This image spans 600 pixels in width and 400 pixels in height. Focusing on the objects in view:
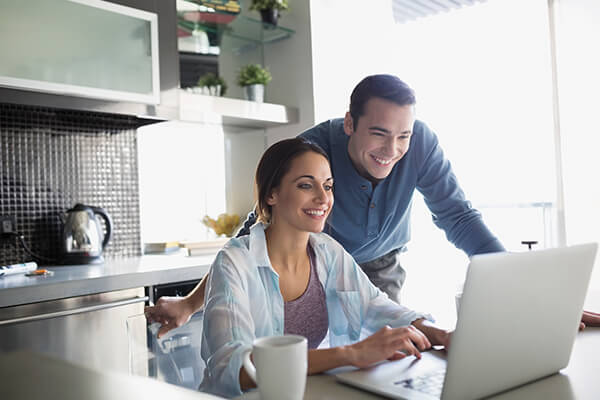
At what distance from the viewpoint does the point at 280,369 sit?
67cm

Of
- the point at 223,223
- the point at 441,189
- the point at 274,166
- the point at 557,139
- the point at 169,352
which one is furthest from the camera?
the point at 223,223

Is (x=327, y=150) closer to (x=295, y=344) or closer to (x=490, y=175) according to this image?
(x=295, y=344)

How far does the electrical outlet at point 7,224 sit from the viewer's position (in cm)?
242

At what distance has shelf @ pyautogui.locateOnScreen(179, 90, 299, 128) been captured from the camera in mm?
2715

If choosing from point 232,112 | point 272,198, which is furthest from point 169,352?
point 232,112

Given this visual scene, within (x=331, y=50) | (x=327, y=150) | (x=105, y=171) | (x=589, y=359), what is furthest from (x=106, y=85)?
(x=589, y=359)

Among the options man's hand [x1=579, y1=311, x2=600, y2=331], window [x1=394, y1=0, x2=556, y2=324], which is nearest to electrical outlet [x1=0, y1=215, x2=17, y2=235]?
man's hand [x1=579, y1=311, x2=600, y2=331]

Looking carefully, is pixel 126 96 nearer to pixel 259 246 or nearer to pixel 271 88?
pixel 271 88

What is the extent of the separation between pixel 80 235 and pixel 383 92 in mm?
1639

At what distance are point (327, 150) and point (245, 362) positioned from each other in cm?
122

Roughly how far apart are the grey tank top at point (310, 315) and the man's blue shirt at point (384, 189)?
0.48 metres

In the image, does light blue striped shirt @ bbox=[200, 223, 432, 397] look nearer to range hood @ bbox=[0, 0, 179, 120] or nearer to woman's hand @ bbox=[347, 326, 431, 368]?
woman's hand @ bbox=[347, 326, 431, 368]

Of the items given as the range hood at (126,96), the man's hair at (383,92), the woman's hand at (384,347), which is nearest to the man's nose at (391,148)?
the man's hair at (383,92)

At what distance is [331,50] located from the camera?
3.21 m
